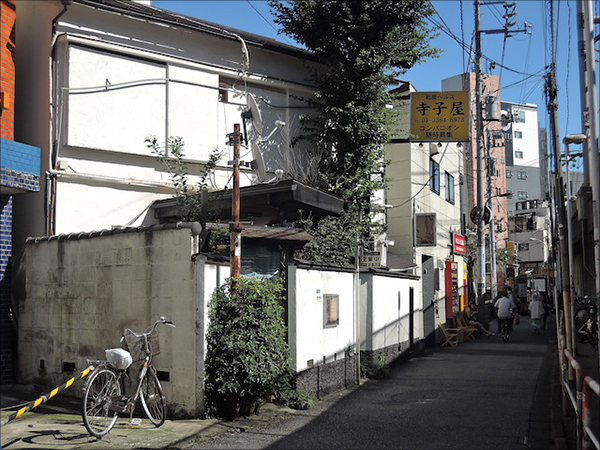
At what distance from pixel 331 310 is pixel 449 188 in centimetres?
1659

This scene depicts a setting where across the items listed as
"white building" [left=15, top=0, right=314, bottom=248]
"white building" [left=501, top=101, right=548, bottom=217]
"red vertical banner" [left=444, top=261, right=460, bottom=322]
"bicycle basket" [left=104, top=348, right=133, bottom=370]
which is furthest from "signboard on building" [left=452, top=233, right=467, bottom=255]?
"white building" [left=501, top=101, right=548, bottom=217]

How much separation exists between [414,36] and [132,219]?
29.9 feet

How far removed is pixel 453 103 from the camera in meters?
16.6

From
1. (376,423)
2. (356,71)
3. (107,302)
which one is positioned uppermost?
(356,71)

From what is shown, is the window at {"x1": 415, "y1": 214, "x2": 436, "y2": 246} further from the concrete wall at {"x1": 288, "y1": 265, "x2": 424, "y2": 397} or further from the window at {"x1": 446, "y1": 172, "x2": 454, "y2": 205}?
the window at {"x1": 446, "y1": 172, "x2": 454, "y2": 205}

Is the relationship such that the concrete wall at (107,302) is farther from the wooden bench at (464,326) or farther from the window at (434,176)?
the wooden bench at (464,326)

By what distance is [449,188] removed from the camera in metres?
26.8

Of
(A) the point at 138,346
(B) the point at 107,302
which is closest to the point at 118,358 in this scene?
(A) the point at 138,346

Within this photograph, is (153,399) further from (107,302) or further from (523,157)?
(523,157)

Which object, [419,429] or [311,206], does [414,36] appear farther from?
[419,429]

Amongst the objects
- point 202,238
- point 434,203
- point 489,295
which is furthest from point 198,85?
point 489,295

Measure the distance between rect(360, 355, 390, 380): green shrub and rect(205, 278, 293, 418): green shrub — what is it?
14.5ft

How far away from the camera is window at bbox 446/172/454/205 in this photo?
26406mm

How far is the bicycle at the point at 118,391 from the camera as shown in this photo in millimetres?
7738
